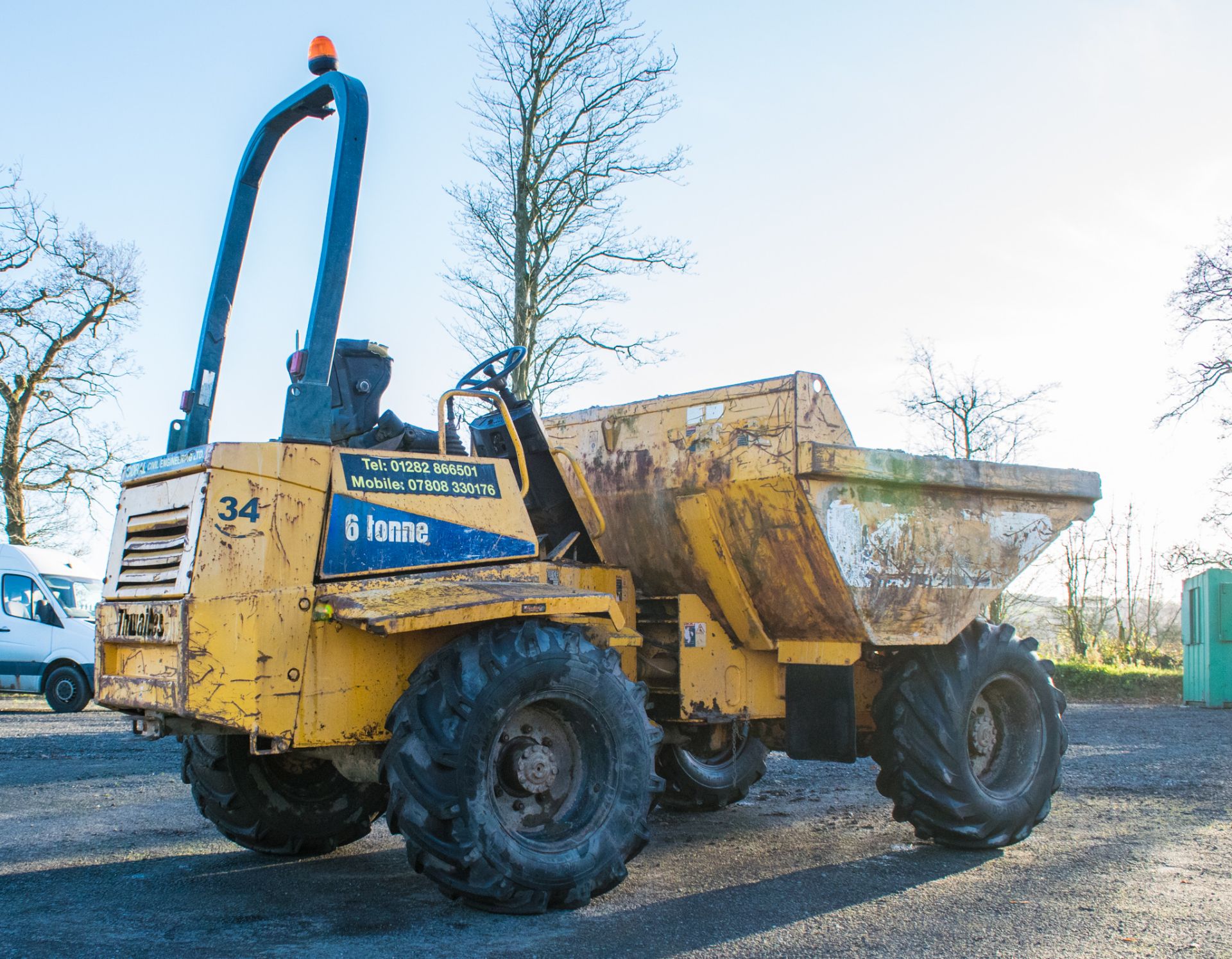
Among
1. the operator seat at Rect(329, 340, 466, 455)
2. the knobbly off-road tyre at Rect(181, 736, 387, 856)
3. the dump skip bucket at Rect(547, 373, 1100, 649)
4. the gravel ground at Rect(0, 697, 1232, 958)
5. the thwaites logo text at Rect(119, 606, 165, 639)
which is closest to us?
the gravel ground at Rect(0, 697, 1232, 958)

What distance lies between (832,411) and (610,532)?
4.90 ft

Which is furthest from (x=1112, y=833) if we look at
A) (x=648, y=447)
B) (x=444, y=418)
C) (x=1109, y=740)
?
(x=1109, y=740)

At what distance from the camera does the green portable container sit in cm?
1783

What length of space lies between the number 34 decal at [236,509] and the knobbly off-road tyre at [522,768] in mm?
906

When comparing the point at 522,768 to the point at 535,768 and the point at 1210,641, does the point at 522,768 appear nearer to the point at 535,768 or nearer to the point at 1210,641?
the point at 535,768

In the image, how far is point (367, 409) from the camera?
5.61 m

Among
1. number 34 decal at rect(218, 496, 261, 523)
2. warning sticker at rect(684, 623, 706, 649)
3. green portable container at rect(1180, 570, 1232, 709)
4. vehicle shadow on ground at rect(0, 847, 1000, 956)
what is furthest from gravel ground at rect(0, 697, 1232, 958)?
green portable container at rect(1180, 570, 1232, 709)

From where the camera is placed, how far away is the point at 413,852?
14.9 ft

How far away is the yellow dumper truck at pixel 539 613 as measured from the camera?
4.57 m

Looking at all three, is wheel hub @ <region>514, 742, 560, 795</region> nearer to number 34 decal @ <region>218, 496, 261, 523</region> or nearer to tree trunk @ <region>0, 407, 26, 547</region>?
number 34 decal @ <region>218, 496, 261, 523</region>

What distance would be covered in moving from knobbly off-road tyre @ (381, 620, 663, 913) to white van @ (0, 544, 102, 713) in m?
13.8

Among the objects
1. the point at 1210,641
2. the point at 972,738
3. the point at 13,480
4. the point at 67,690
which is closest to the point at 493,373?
the point at 972,738

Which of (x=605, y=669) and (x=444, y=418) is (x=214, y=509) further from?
(x=605, y=669)

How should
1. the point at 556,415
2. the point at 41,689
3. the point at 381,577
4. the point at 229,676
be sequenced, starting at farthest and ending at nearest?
1. the point at 41,689
2. the point at 556,415
3. the point at 381,577
4. the point at 229,676
